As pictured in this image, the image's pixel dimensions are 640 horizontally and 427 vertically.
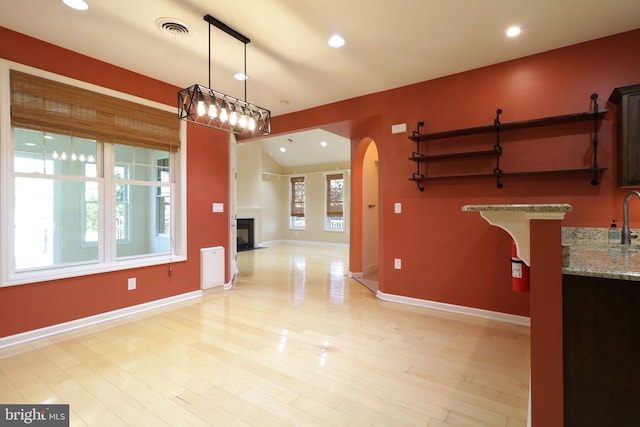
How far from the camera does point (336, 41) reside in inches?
110

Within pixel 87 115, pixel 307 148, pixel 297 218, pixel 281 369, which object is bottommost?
pixel 281 369

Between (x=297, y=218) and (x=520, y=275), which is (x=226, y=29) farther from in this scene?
(x=297, y=218)

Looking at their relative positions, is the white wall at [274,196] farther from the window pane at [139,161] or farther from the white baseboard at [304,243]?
the window pane at [139,161]

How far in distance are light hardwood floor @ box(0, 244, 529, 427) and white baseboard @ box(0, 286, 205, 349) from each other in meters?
0.10

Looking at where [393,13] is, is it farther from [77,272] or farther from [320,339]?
[77,272]

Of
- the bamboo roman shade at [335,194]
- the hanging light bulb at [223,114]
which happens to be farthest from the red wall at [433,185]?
the bamboo roman shade at [335,194]

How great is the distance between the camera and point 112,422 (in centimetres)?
168

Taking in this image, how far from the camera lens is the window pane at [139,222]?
3606 millimetres

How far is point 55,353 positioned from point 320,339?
7.00 ft

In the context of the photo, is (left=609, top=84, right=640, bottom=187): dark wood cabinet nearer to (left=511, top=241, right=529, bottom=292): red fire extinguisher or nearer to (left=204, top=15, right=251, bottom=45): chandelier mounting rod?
(left=511, top=241, right=529, bottom=292): red fire extinguisher

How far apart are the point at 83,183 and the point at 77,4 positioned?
167 cm

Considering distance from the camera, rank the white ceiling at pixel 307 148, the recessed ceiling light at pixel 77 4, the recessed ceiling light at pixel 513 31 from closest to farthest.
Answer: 1. the recessed ceiling light at pixel 77 4
2. the recessed ceiling light at pixel 513 31
3. the white ceiling at pixel 307 148

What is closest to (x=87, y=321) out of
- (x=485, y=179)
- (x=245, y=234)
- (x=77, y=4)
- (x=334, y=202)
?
(x=77, y=4)

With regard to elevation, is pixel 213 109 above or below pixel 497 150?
above
